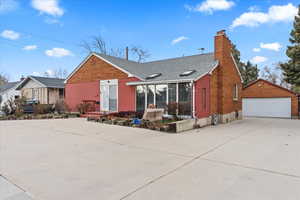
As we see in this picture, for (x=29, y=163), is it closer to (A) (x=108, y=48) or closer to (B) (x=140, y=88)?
(B) (x=140, y=88)

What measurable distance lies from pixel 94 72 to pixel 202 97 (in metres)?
9.27

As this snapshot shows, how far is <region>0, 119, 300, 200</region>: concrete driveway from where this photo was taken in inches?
113

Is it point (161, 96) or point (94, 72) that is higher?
point (94, 72)

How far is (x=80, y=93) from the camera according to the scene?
16.2 metres

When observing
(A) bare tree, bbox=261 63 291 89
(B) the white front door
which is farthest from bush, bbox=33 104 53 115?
(A) bare tree, bbox=261 63 291 89

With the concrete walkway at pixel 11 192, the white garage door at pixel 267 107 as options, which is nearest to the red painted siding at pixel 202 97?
the concrete walkway at pixel 11 192

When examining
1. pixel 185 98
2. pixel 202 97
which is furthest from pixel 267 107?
pixel 185 98

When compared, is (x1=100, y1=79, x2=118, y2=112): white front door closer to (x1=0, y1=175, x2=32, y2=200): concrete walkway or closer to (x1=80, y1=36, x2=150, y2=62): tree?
(x1=0, y1=175, x2=32, y2=200): concrete walkway

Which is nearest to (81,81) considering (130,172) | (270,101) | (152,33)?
(152,33)

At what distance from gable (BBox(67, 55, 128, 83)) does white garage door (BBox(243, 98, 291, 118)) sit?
14.1m

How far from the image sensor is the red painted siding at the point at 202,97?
1028cm

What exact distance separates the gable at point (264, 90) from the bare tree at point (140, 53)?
16548 millimetres

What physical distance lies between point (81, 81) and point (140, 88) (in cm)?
677

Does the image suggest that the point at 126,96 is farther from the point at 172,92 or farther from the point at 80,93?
the point at 80,93
